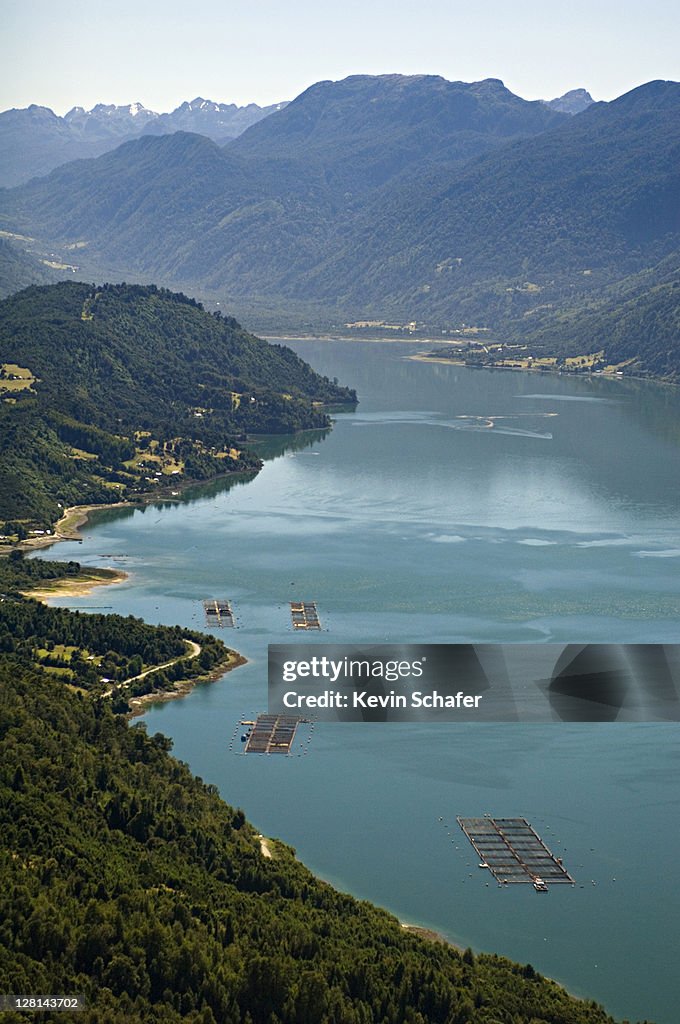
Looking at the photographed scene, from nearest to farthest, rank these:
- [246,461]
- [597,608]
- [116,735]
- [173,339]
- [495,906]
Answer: [495,906], [116,735], [597,608], [246,461], [173,339]

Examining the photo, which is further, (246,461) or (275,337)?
(275,337)

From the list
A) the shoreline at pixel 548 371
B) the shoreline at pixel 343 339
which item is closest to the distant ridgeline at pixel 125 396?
the shoreline at pixel 548 371

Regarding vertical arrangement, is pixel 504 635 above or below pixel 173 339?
below

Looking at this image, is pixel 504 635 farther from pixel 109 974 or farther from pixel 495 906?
pixel 109 974

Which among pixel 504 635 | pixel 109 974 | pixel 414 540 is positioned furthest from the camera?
pixel 414 540

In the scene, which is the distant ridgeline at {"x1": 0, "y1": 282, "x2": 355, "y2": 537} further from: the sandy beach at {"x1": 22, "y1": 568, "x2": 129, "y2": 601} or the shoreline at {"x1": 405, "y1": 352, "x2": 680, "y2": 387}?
the shoreline at {"x1": 405, "y1": 352, "x2": 680, "y2": 387}

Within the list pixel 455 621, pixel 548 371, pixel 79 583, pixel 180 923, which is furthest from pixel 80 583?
pixel 548 371

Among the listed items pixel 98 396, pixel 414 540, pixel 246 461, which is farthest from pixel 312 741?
pixel 98 396
